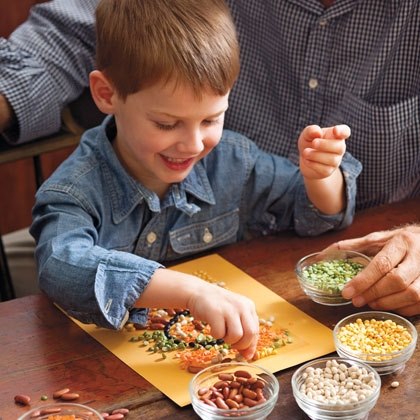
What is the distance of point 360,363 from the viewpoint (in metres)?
1.51

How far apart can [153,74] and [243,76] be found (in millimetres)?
657

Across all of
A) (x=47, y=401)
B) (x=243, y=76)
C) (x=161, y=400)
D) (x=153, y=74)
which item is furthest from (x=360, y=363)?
(x=243, y=76)

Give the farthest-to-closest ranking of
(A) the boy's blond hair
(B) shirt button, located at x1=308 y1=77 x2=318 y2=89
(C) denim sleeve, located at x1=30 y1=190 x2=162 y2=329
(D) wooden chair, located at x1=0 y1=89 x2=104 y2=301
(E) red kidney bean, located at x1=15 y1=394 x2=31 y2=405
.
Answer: (D) wooden chair, located at x1=0 y1=89 x2=104 y2=301 < (B) shirt button, located at x1=308 y1=77 x2=318 y2=89 < (A) the boy's blond hair < (C) denim sleeve, located at x1=30 y1=190 x2=162 y2=329 < (E) red kidney bean, located at x1=15 y1=394 x2=31 y2=405

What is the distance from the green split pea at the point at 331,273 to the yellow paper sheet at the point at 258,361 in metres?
0.06

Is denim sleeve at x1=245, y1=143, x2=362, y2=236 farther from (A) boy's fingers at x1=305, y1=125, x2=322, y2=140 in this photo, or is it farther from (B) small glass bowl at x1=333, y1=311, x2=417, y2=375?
(B) small glass bowl at x1=333, y1=311, x2=417, y2=375

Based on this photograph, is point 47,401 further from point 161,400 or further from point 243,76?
point 243,76

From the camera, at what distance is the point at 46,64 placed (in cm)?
245

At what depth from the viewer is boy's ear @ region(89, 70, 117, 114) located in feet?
6.30

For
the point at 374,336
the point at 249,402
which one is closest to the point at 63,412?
the point at 249,402

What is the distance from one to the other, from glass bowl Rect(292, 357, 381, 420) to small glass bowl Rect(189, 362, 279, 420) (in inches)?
1.6

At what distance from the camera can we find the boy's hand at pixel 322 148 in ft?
6.05

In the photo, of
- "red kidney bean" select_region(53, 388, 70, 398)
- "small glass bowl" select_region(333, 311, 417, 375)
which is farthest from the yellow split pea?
"red kidney bean" select_region(53, 388, 70, 398)

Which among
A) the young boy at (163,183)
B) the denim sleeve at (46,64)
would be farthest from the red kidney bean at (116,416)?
the denim sleeve at (46,64)

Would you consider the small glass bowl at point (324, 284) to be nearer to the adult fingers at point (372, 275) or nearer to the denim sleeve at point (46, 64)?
the adult fingers at point (372, 275)
